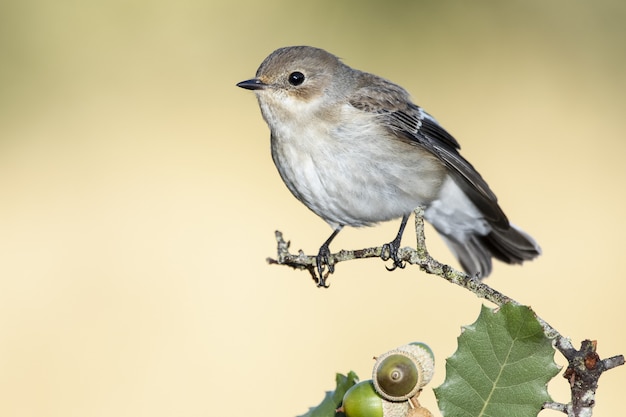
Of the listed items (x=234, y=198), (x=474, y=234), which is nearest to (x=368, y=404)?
(x=474, y=234)

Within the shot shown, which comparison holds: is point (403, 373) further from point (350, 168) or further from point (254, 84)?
point (254, 84)

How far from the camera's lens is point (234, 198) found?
19.9ft

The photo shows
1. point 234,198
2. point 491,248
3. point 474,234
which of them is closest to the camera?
point 491,248

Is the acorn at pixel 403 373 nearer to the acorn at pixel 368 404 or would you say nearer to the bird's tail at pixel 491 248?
the acorn at pixel 368 404

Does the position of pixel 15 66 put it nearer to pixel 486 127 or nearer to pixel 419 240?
pixel 486 127

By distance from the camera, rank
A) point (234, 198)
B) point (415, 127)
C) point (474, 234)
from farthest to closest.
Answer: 1. point (234, 198)
2. point (474, 234)
3. point (415, 127)

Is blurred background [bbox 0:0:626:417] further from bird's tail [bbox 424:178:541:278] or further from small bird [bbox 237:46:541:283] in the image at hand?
small bird [bbox 237:46:541:283]

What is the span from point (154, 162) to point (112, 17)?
1.40 m

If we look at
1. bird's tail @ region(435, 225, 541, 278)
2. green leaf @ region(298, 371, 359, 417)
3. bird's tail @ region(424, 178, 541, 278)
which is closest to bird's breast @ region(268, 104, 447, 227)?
bird's tail @ region(424, 178, 541, 278)

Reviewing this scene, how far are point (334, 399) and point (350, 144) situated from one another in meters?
2.26

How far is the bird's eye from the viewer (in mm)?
3828

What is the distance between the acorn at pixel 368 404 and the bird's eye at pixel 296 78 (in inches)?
101

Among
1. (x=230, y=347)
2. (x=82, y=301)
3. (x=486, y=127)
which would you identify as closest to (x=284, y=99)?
(x=230, y=347)

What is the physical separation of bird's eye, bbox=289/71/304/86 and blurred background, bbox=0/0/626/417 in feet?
5.45
